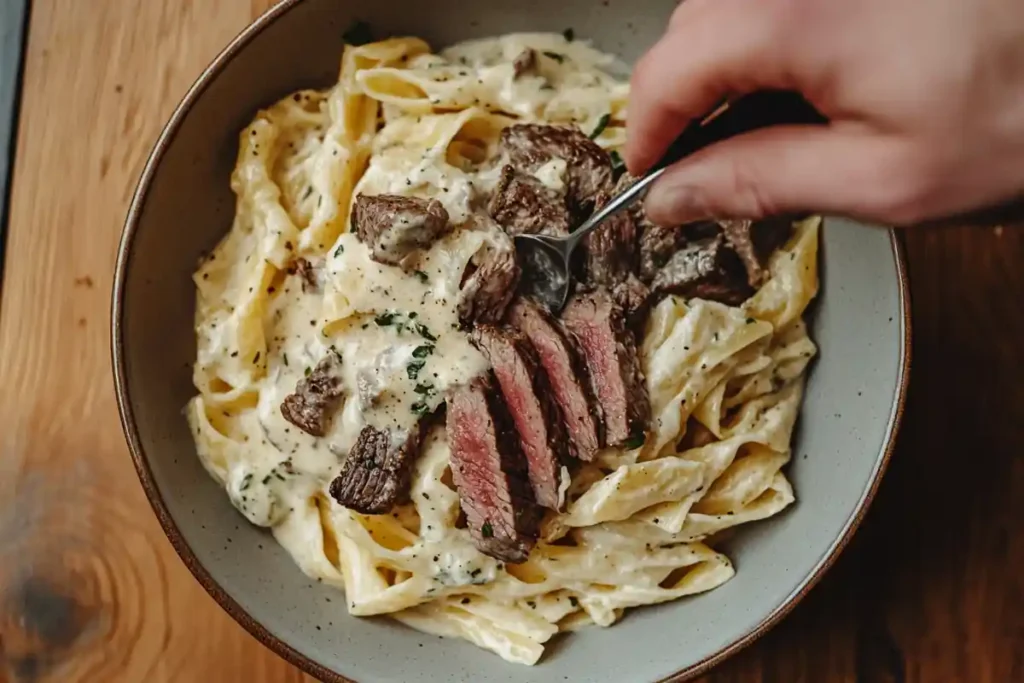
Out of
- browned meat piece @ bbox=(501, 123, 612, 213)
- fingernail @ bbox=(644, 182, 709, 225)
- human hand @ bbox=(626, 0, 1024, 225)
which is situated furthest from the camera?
browned meat piece @ bbox=(501, 123, 612, 213)

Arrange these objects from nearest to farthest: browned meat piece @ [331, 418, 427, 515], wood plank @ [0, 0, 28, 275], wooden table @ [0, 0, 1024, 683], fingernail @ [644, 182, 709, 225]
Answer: fingernail @ [644, 182, 709, 225]
browned meat piece @ [331, 418, 427, 515]
wooden table @ [0, 0, 1024, 683]
wood plank @ [0, 0, 28, 275]

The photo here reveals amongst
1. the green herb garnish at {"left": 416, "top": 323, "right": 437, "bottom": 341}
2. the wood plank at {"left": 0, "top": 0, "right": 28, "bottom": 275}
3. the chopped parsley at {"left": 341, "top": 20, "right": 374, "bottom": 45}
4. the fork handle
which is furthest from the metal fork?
the wood plank at {"left": 0, "top": 0, "right": 28, "bottom": 275}

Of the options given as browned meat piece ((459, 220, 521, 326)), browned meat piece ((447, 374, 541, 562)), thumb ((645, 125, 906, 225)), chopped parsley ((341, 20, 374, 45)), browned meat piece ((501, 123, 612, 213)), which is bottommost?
browned meat piece ((447, 374, 541, 562))

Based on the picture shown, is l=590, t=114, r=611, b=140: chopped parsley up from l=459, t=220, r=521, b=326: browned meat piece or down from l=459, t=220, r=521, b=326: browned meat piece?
up

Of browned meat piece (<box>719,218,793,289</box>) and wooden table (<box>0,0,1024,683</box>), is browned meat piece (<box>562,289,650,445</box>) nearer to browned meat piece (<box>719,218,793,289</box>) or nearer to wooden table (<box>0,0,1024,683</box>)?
browned meat piece (<box>719,218,793,289</box>)

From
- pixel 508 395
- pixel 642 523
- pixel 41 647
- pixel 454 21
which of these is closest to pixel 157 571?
pixel 41 647

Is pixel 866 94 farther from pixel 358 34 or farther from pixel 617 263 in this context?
pixel 358 34

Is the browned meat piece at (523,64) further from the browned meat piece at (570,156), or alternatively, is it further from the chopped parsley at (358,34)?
the chopped parsley at (358,34)
